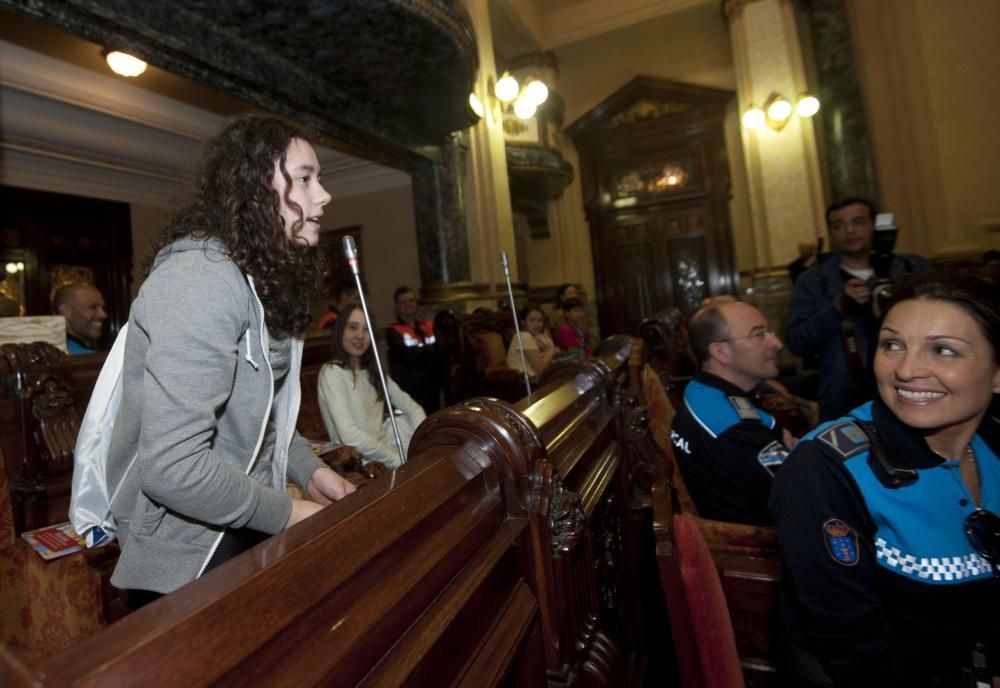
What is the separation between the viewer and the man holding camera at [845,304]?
2590mm

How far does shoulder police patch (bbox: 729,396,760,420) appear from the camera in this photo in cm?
198

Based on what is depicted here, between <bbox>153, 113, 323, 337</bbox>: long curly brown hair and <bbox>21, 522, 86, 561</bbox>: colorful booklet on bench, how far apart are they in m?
1.34

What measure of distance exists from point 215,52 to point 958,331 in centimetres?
449

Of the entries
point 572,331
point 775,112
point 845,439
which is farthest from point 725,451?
point 775,112

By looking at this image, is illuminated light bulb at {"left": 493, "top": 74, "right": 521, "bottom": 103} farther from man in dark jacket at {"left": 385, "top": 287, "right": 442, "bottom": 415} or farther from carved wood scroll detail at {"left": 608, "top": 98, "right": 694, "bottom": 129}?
carved wood scroll detail at {"left": 608, "top": 98, "right": 694, "bottom": 129}

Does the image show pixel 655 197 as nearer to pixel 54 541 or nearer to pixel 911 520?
pixel 911 520

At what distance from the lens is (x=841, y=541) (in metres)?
1.15

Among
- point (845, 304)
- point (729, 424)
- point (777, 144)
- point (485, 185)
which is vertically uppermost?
point (777, 144)

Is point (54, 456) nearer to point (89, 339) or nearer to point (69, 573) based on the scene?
point (69, 573)

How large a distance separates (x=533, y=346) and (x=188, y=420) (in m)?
4.87

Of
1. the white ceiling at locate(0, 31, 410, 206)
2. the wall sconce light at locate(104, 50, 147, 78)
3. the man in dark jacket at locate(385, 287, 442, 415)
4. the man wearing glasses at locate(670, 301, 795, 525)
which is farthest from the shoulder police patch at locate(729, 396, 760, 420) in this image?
the white ceiling at locate(0, 31, 410, 206)

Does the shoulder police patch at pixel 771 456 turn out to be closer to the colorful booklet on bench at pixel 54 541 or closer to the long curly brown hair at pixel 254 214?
the long curly brown hair at pixel 254 214

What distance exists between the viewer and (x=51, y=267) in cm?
761

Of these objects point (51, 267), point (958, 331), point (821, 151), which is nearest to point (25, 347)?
point (958, 331)
